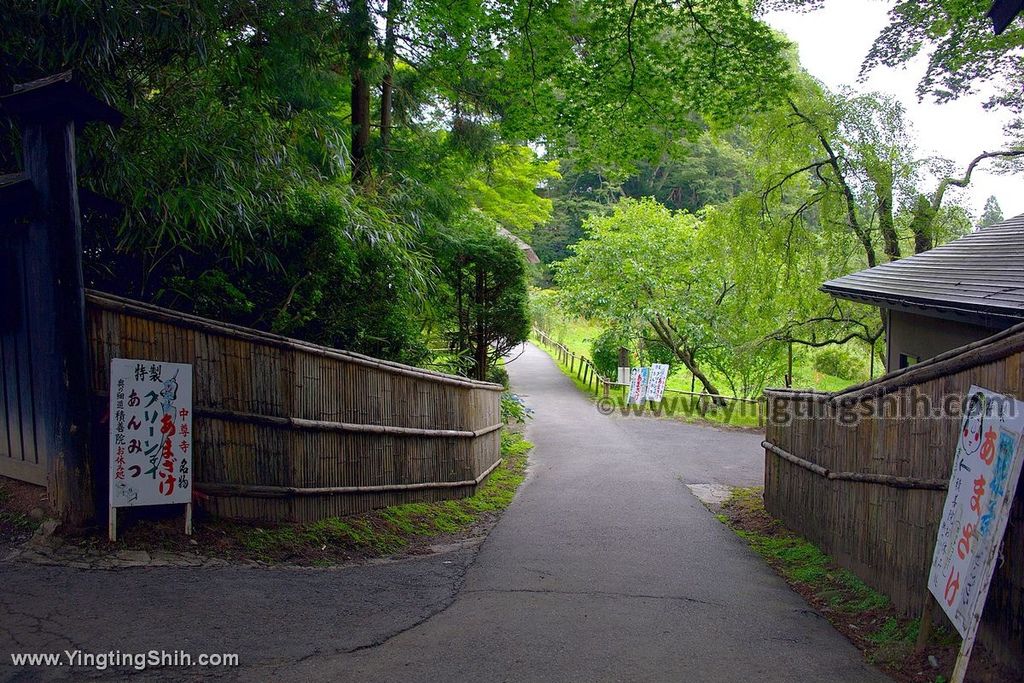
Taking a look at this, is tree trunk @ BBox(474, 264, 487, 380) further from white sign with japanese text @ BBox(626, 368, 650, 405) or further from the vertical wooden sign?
white sign with japanese text @ BBox(626, 368, 650, 405)

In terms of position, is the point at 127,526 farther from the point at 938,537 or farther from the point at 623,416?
the point at 623,416

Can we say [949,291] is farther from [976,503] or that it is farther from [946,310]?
[976,503]

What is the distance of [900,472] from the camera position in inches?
208

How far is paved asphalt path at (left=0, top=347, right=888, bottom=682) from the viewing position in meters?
4.04

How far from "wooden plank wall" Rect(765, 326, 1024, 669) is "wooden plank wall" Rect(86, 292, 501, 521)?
167 inches

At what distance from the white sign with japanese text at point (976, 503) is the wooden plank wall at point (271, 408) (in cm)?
473

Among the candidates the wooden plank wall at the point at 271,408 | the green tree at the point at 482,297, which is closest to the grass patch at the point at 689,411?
the green tree at the point at 482,297

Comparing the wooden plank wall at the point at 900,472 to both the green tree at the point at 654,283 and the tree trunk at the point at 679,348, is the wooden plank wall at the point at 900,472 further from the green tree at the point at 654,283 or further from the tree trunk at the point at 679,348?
the tree trunk at the point at 679,348

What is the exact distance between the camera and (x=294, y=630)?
439cm

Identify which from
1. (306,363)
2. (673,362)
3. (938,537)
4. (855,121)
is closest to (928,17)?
(855,121)

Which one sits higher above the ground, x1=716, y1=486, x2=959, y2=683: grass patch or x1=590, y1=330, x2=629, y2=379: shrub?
x1=590, y1=330, x2=629, y2=379: shrub

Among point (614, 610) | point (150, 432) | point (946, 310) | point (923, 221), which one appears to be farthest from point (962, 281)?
point (923, 221)

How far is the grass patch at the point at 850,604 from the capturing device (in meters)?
4.32

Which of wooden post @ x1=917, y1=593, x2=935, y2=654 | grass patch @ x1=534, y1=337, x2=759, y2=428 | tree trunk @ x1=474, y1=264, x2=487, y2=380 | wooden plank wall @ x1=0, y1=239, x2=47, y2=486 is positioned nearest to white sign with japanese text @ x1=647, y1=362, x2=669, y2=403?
grass patch @ x1=534, y1=337, x2=759, y2=428
